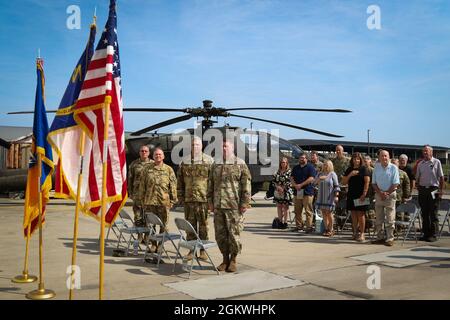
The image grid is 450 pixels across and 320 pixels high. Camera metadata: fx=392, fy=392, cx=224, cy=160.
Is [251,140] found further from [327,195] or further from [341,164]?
[327,195]

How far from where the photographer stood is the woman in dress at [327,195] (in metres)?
8.60

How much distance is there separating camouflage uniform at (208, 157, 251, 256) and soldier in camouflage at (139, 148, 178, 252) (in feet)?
3.51

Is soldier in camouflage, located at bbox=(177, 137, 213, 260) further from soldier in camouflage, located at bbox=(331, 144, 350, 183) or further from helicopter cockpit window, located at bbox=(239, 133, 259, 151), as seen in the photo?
helicopter cockpit window, located at bbox=(239, 133, 259, 151)

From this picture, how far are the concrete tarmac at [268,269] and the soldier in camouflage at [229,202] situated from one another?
0.35 meters

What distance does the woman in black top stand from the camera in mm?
8008

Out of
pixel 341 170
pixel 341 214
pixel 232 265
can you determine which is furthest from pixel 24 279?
pixel 341 170

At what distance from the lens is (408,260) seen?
621 centimetres

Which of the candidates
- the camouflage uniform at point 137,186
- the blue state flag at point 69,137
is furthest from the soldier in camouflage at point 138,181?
the blue state flag at point 69,137

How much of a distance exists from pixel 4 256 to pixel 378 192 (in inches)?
274

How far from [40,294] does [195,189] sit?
8.79 feet

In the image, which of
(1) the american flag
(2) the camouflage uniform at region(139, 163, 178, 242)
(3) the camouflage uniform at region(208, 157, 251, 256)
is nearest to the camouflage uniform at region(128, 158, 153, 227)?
(2) the camouflage uniform at region(139, 163, 178, 242)

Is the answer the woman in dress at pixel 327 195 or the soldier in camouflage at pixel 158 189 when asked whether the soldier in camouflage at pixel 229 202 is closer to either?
the soldier in camouflage at pixel 158 189

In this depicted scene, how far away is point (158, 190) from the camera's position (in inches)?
259
